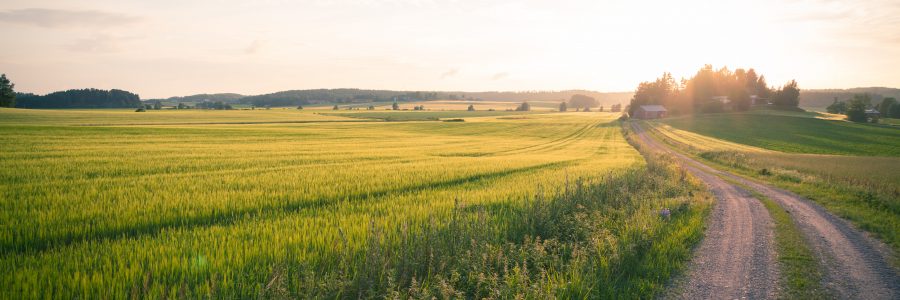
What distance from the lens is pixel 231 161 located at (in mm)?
19234

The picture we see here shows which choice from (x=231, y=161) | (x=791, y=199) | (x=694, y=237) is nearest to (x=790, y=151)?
(x=791, y=199)

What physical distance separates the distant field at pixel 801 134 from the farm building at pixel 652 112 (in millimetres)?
23495

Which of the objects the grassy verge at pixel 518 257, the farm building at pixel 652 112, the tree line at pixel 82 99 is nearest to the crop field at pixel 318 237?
the grassy verge at pixel 518 257

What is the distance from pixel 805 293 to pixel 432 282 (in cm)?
639

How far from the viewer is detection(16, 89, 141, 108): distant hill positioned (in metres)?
123

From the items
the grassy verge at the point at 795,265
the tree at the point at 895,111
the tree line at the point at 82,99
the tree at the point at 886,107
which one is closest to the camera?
the grassy verge at the point at 795,265

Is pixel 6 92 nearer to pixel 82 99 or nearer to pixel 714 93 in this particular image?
pixel 82 99

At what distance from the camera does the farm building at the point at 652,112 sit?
113062 millimetres

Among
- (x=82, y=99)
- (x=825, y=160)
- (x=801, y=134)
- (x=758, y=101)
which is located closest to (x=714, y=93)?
(x=758, y=101)

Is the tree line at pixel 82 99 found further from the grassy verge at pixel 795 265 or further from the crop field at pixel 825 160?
the crop field at pixel 825 160

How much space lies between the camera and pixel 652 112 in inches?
4454

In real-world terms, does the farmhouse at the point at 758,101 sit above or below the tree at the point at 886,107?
above

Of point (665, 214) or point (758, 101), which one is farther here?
point (758, 101)

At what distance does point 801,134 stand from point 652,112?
5329 cm
